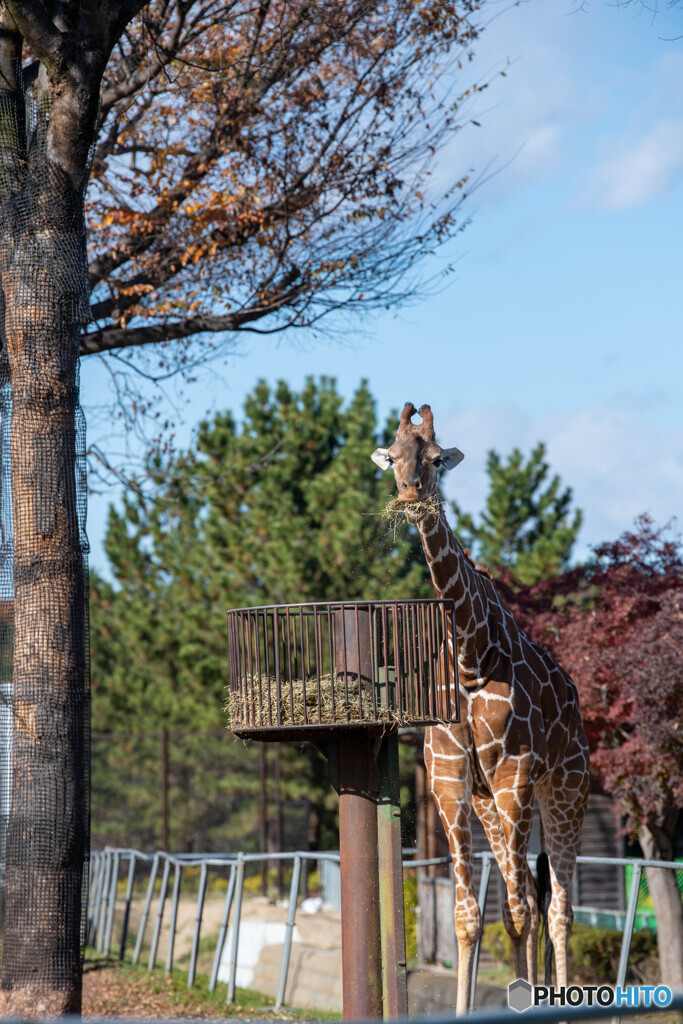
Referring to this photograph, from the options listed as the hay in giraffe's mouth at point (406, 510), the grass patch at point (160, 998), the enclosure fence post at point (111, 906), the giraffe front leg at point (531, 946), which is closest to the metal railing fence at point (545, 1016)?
the hay in giraffe's mouth at point (406, 510)

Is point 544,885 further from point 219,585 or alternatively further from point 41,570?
point 219,585

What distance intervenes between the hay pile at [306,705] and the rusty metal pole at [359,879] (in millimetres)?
230

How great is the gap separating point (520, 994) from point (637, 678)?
428 centimetres

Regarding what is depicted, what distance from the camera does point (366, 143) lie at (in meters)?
10.7

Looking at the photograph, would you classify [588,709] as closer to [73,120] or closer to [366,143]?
[366,143]

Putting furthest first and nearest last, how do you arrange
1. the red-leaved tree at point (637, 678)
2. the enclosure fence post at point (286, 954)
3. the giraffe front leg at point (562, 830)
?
the red-leaved tree at point (637, 678) < the enclosure fence post at point (286, 954) < the giraffe front leg at point (562, 830)

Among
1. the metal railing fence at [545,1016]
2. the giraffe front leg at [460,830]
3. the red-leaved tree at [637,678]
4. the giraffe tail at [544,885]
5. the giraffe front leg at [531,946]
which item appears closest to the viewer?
the metal railing fence at [545,1016]

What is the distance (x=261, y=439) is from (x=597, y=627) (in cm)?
1193

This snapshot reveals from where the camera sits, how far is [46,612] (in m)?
6.75

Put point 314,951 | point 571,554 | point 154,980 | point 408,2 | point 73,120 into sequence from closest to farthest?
1. point 73,120
2. point 154,980
3. point 408,2
4. point 314,951
5. point 571,554

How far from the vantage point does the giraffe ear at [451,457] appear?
587 centimetres

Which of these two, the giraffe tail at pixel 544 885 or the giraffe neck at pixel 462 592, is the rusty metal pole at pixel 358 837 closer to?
the giraffe neck at pixel 462 592

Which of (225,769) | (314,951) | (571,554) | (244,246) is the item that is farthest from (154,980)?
(225,769)

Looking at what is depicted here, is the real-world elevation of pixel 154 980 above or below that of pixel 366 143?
below
